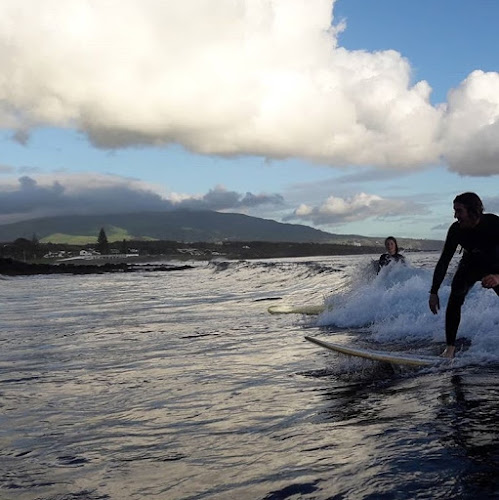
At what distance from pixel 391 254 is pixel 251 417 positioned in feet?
37.6

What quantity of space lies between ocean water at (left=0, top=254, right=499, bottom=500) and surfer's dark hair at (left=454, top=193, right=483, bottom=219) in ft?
6.79

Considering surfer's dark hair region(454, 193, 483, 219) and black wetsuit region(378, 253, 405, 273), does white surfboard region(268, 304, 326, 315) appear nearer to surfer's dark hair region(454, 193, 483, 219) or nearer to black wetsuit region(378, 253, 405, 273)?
black wetsuit region(378, 253, 405, 273)

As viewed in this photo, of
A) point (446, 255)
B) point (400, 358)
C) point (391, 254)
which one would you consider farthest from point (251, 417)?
point (391, 254)

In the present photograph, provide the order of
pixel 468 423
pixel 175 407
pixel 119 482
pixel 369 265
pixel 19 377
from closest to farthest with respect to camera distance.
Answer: pixel 119 482, pixel 468 423, pixel 175 407, pixel 19 377, pixel 369 265

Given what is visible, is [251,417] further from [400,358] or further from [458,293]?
Result: [458,293]

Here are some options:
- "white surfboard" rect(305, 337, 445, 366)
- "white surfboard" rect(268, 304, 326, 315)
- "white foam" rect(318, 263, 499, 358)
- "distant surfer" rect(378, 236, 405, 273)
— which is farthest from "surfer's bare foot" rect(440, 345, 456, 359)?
"white surfboard" rect(268, 304, 326, 315)

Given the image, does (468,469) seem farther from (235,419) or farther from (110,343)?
(110,343)

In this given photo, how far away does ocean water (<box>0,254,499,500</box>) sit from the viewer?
13.6 feet

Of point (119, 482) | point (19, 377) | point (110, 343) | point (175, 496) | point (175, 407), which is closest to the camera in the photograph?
point (175, 496)

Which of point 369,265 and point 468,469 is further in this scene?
point 369,265

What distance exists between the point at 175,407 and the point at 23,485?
7.76ft

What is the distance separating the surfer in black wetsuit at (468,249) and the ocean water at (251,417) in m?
0.77

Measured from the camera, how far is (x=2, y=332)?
48.2 ft

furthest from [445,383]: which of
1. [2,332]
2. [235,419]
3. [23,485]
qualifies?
[2,332]
